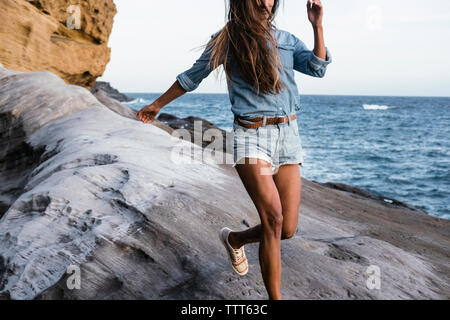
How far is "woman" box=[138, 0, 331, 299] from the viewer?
8.50 feet

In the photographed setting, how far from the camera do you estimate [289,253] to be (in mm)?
3434

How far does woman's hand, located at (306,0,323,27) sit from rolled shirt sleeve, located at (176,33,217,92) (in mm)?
652

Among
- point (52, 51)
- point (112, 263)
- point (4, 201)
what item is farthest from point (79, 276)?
point (52, 51)

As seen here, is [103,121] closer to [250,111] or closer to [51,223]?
[51,223]

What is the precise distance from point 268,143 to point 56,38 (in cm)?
1131

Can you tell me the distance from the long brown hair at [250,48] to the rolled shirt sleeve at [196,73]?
0.42 ft

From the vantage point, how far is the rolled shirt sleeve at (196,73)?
2.84m

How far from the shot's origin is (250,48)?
8.62ft
